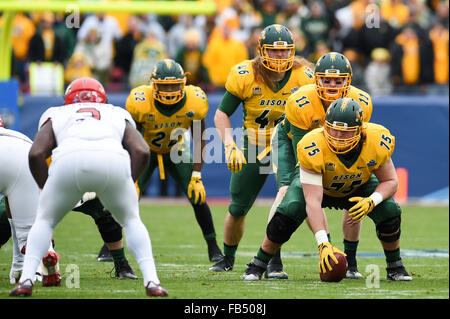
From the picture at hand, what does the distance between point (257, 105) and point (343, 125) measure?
1.49 m

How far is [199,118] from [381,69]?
675 cm

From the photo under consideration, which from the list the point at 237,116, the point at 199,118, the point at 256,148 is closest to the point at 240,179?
the point at 256,148

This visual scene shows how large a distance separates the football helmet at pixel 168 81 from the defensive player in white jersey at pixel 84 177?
1.92 m

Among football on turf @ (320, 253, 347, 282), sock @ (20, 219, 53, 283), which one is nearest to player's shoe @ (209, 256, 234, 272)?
football on turf @ (320, 253, 347, 282)

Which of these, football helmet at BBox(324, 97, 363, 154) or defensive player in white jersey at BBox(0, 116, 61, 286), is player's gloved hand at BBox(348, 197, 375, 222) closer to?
football helmet at BBox(324, 97, 363, 154)

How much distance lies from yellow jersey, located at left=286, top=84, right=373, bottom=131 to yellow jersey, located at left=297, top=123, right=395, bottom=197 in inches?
16.9

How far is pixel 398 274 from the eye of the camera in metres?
6.31

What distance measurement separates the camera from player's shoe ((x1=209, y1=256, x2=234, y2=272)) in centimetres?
698

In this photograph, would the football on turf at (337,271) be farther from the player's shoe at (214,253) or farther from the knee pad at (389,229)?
the player's shoe at (214,253)

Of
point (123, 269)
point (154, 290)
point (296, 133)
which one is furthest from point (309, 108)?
point (154, 290)

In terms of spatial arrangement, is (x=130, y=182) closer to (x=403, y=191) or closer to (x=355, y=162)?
(x=355, y=162)

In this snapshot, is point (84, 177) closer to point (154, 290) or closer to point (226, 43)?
point (154, 290)

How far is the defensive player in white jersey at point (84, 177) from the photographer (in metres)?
5.04
